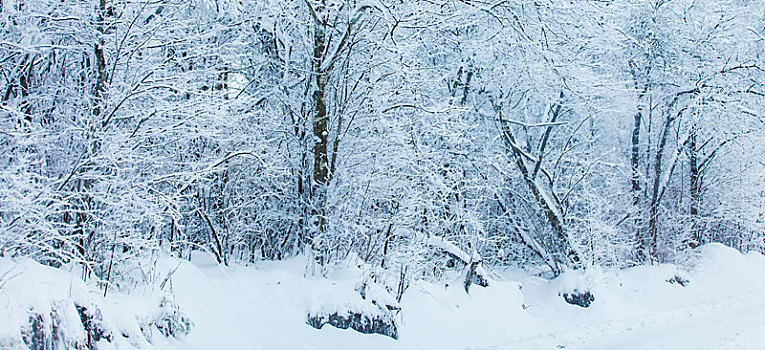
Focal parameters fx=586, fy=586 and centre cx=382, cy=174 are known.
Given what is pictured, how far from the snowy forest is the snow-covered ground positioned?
28 centimetres

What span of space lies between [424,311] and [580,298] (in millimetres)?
4589

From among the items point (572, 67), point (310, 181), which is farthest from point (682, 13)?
point (310, 181)

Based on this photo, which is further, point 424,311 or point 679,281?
point 679,281

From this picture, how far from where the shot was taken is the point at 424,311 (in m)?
9.62

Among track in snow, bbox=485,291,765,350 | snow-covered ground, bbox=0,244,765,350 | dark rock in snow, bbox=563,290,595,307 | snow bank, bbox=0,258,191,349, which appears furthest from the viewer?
dark rock in snow, bbox=563,290,595,307

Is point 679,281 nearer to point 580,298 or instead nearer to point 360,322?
point 580,298

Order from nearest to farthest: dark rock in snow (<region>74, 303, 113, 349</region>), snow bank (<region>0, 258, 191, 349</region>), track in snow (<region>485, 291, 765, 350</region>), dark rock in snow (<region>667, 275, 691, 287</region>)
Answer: snow bank (<region>0, 258, 191, 349</region>)
dark rock in snow (<region>74, 303, 113, 349</region>)
track in snow (<region>485, 291, 765, 350</region>)
dark rock in snow (<region>667, 275, 691, 287</region>)

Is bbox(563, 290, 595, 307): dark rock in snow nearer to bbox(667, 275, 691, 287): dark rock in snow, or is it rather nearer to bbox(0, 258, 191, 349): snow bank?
bbox(667, 275, 691, 287): dark rock in snow

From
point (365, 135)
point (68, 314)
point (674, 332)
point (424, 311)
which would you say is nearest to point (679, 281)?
A: point (674, 332)

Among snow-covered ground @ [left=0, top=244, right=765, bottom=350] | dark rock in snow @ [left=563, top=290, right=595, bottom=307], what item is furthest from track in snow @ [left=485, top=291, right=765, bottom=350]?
dark rock in snow @ [left=563, top=290, right=595, bottom=307]

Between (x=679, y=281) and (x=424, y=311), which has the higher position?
(x=424, y=311)

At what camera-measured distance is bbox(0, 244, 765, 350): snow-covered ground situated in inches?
249

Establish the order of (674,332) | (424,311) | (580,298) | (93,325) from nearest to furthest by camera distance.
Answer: (93,325), (424,311), (674,332), (580,298)

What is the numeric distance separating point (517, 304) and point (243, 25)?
288 inches
